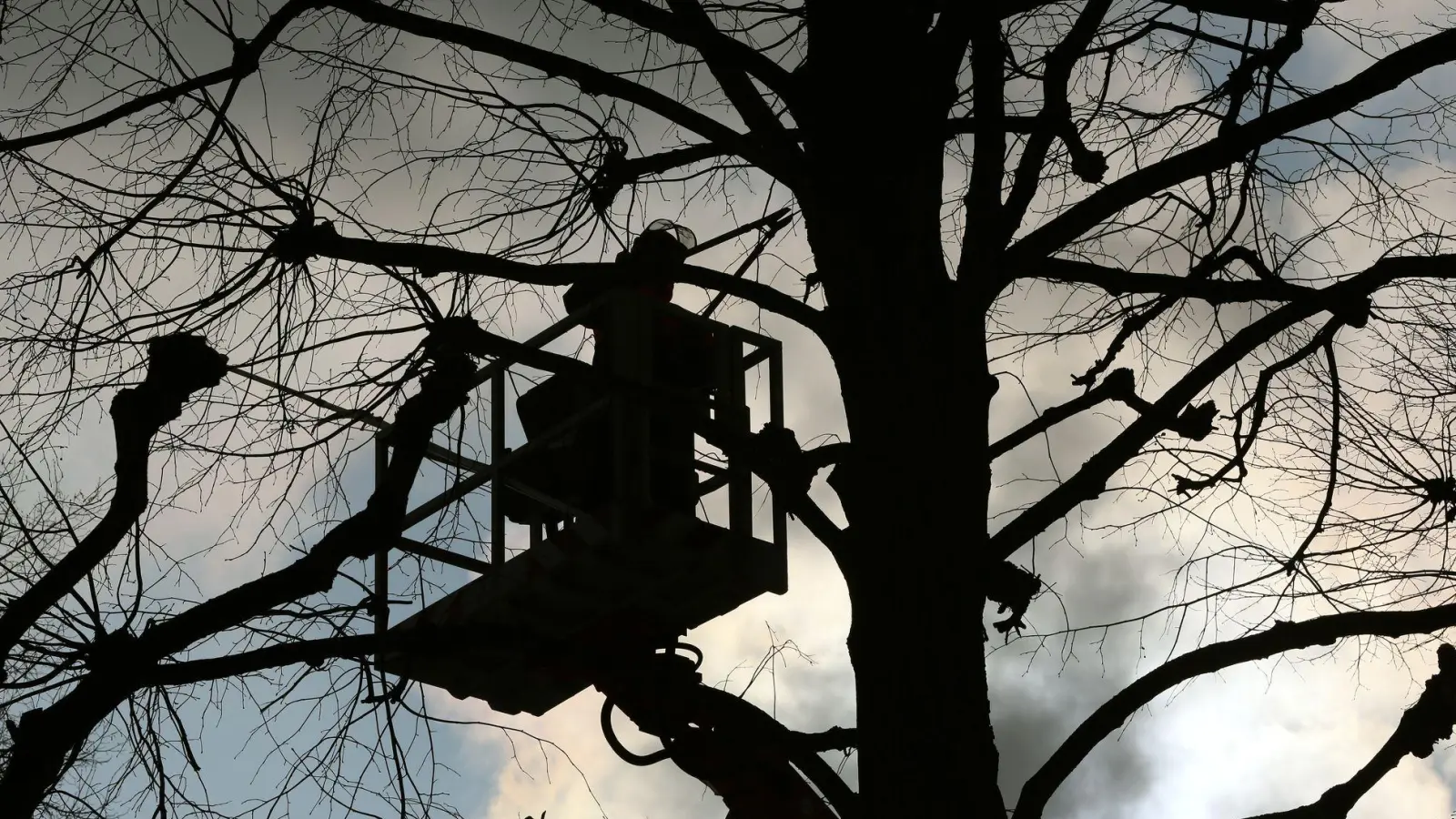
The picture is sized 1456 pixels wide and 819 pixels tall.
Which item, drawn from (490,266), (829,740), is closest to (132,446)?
(490,266)

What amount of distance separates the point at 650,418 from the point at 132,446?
2200 mm

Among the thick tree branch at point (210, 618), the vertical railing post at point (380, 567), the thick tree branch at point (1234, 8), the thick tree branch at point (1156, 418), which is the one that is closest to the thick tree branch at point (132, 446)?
the thick tree branch at point (210, 618)

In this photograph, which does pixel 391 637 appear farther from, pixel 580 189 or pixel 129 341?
pixel 580 189

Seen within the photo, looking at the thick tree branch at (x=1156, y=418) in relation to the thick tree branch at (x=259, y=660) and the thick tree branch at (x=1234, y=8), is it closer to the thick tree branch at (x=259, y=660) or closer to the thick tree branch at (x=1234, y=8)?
the thick tree branch at (x=1234, y=8)

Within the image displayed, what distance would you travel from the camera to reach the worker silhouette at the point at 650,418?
266 inches

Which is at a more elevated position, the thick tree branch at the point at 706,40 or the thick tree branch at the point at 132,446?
the thick tree branch at the point at 706,40

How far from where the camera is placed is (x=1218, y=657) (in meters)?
4.92

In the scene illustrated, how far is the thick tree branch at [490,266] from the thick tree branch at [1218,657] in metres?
1.55

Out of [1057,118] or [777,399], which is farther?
[777,399]

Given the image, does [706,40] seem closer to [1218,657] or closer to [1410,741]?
[1218,657]

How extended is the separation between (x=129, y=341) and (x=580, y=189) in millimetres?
1609

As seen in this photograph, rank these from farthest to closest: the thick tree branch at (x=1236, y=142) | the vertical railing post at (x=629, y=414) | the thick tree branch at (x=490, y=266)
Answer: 1. the vertical railing post at (x=629, y=414)
2. the thick tree branch at (x=490, y=266)
3. the thick tree branch at (x=1236, y=142)

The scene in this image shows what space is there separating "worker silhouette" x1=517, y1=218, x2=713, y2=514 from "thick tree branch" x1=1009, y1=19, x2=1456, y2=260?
4.88 ft

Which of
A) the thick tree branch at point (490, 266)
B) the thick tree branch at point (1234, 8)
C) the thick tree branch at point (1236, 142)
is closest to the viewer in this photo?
the thick tree branch at point (1236, 142)
